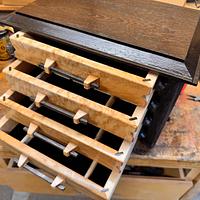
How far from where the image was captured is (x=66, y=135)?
555 mm

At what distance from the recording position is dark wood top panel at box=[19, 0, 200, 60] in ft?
1.66

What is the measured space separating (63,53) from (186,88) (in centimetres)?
53

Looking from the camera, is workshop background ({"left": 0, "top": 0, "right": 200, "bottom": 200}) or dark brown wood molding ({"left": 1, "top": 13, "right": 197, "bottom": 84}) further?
workshop background ({"left": 0, "top": 0, "right": 200, "bottom": 200})

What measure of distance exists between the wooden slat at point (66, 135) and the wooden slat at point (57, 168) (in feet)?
0.19

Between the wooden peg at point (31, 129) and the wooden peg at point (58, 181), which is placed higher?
the wooden peg at point (31, 129)

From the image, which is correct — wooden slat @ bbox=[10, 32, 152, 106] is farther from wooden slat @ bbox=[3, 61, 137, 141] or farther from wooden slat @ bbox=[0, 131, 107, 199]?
wooden slat @ bbox=[0, 131, 107, 199]

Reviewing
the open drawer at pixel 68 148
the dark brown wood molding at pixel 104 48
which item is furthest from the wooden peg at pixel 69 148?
the dark brown wood molding at pixel 104 48

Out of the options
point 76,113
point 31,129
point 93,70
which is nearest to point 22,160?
point 31,129

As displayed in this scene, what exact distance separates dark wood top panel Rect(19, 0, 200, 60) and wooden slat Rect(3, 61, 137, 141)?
0.16 meters

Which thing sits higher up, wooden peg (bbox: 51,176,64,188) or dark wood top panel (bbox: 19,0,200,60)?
dark wood top panel (bbox: 19,0,200,60)

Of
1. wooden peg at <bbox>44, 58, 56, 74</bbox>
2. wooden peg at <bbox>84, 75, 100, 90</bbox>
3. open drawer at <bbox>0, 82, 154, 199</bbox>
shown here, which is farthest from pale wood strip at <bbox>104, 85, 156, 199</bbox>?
wooden peg at <bbox>44, 58, 56, 74</bbox>

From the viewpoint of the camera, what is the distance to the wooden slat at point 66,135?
1.70 ft

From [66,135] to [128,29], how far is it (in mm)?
301

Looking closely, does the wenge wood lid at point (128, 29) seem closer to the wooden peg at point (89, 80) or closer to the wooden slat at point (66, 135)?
the wooden peg at point (89, 80)
